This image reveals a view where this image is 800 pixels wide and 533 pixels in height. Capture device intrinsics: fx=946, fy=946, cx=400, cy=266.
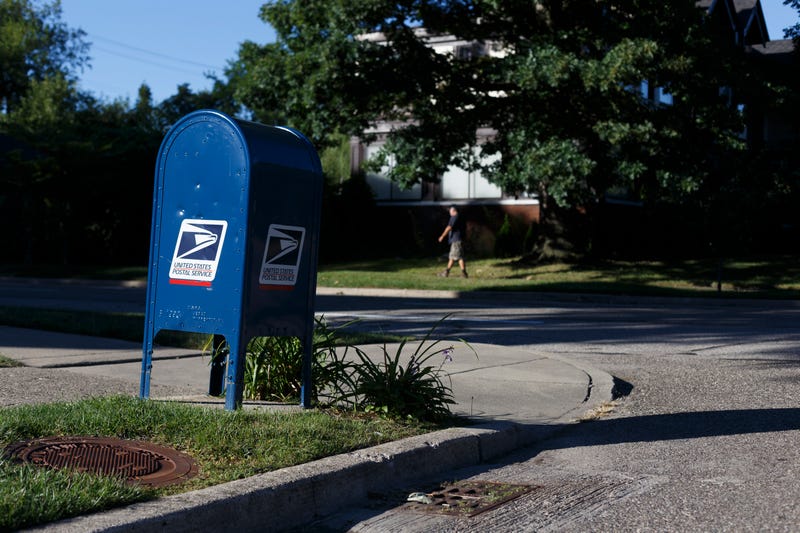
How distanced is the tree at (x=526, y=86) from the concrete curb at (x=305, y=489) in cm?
1568

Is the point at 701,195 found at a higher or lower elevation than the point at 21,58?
lower

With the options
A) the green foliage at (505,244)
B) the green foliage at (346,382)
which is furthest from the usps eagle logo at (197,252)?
the green foliage at (505,244)

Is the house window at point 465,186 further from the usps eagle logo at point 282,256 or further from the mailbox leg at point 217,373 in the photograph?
the usps eagle logo at point 282,256

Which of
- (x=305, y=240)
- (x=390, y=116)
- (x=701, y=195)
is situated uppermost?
(x=390, y=116)

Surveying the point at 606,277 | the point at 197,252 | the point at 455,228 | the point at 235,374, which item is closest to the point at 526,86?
the point at 455,228

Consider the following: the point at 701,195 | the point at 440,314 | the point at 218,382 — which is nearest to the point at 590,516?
the point at 218,382

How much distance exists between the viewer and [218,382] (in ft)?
22.2

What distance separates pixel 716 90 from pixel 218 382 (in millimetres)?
18548

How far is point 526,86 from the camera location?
21.0m

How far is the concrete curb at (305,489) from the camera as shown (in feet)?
12.7

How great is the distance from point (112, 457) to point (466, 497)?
1838mm

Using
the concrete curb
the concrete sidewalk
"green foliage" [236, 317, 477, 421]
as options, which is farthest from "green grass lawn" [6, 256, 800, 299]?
the concrete curb

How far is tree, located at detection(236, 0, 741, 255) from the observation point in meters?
21.0

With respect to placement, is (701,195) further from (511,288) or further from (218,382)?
(218,382)
